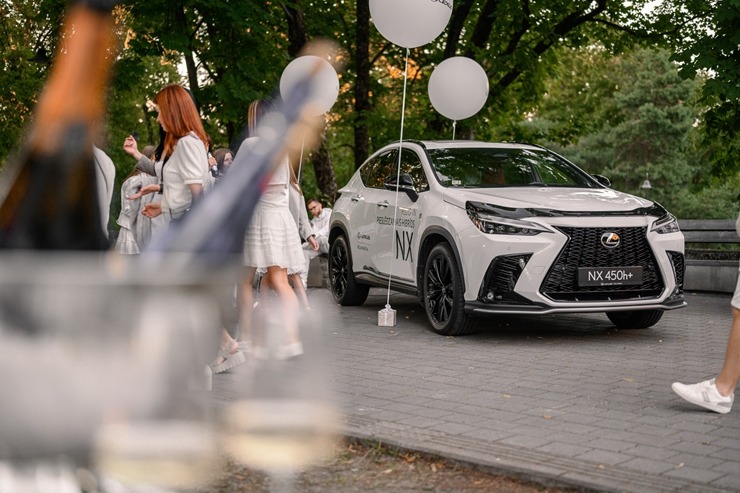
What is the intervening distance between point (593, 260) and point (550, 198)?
0.82 meters

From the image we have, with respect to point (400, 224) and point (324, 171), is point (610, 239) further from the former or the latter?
point (324, 171)

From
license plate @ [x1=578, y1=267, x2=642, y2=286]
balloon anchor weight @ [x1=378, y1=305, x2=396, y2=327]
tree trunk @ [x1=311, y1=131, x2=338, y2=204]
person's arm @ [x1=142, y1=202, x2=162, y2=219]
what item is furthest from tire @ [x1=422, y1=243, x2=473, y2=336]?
tree trunk @ [x1=311, y1=131, x2=338, y2=204]

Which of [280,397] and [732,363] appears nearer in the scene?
[280,397]

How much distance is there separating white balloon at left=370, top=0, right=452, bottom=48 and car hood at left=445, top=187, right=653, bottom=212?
237 cm

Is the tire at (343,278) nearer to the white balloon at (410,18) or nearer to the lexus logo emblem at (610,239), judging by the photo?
the white balloon at (410,18)

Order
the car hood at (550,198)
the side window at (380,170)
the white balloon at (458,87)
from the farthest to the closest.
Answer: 1. the white balloon at (458,87)
2. the side window at (380,170)
3. the car hood at (550,198)

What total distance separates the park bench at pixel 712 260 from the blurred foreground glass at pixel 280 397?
13.8 meters

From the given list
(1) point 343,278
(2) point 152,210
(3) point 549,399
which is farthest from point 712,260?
(2) point 152,210

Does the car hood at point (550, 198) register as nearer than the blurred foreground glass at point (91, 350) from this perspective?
No

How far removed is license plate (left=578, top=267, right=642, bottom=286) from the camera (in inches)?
356

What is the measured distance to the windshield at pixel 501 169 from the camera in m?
10.4

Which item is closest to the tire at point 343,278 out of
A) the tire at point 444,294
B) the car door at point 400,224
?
the car door at point 400,224

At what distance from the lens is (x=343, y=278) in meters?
12.8

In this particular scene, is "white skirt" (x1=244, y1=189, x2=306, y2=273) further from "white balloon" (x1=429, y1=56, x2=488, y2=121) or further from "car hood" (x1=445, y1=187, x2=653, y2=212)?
"white balloon" (x1=429, y1=56, x2=488, y2=121)
